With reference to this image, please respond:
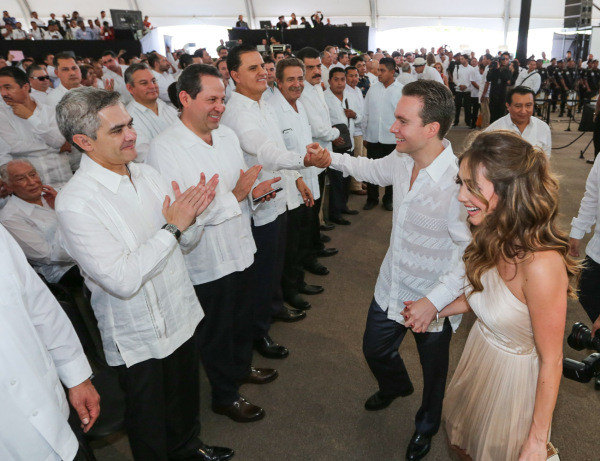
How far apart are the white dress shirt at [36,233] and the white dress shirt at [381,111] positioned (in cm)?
369

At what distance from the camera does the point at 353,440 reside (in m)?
2.33

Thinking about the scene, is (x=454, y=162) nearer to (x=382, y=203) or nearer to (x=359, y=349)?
(x=359, y=349)

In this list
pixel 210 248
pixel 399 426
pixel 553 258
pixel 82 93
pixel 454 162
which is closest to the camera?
pixel 553 258

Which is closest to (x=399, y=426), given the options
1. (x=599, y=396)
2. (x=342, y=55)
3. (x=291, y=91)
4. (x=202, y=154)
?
(x=599, y=396)

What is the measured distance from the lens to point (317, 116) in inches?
163

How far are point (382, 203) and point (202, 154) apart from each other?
402cm

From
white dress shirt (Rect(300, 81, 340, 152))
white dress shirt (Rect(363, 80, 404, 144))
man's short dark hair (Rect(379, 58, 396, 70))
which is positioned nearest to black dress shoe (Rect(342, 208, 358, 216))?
white dress shirt (Rect(363, 80, 404, 144))

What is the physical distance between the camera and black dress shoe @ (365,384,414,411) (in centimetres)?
248

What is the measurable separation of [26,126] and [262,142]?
106 inches

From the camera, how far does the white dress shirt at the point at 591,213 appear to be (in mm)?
2363

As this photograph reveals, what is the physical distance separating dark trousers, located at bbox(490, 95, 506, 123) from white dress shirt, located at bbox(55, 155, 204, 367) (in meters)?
9.38

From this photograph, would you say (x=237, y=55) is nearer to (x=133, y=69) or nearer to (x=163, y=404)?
(x=133, y=69)

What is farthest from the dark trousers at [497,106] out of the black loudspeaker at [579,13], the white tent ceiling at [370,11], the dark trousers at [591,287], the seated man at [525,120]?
the white tent ceiling at [370,11]

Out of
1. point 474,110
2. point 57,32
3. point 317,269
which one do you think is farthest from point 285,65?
point 57,32
